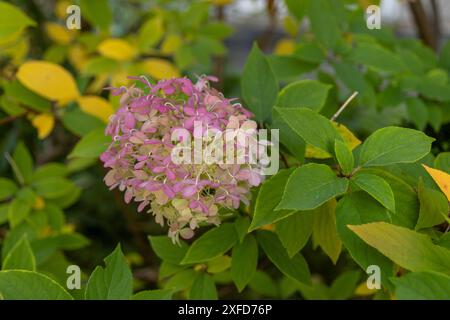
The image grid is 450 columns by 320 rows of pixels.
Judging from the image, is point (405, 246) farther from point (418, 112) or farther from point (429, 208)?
point (418, 112)

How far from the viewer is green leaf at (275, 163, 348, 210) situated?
465 mm

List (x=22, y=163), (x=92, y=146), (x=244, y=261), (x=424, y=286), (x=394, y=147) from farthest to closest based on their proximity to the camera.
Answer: (x=22, y=163) < (x=92, y=146) < (x=244, y=261) < (x=394, y=147) < (x=424, y=286)

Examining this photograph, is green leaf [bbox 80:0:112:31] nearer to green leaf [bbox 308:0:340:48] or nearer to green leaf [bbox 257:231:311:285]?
green leaf [bbox 308:0:340:48]

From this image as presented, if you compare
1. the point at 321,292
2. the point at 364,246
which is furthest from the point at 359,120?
the point at 364,246

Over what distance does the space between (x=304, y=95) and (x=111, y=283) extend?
1.02 ft

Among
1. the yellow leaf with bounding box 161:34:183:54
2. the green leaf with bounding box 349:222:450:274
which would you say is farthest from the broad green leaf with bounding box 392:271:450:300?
the yellow leaf with bounding box 161:34:183:54

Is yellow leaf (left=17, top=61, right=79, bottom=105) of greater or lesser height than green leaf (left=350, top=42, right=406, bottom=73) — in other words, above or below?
below

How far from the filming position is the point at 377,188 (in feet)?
1.61

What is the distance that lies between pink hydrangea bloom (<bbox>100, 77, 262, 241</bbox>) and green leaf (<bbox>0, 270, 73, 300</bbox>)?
11 cm

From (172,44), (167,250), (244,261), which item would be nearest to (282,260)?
(244,261)

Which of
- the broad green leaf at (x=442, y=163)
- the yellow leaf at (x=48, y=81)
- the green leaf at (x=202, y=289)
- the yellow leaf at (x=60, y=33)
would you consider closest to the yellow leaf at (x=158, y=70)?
the yellow leaf at (x=48, y=81)

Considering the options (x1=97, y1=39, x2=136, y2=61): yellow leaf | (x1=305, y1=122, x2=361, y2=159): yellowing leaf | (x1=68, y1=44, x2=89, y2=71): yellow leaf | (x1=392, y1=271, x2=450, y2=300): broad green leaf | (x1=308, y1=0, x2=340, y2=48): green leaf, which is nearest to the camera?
(x1=392, y1=271, x2=450, y2=300): broad green leaf

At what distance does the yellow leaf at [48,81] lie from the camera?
89cm
